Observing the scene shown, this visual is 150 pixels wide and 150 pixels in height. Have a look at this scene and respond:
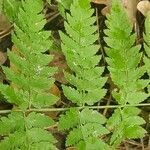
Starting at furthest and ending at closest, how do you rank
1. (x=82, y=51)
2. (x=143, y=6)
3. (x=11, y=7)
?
1. (x=143, y=6)
2. (x=11, y=7)
3. (x=82, y=51)

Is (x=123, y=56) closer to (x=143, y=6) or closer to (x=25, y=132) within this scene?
(x=143, y=6)

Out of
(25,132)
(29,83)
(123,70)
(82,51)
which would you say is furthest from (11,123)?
(123,70)

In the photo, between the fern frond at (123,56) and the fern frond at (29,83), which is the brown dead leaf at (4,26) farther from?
the fern frond at (123,56)

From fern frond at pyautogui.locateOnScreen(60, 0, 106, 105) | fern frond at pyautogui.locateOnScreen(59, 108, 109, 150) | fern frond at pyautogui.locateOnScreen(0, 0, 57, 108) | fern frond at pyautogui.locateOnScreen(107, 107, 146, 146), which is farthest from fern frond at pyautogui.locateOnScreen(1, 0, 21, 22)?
fern frond at pyautogui.locateOnScreen(107, 107, 146, 146)

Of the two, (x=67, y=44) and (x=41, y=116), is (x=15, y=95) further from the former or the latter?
(x=67, y=44)

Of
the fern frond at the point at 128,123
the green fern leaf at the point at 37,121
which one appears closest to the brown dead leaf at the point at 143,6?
the fern frond at the point at 128,123

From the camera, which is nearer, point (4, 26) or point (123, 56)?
point (123, 56)

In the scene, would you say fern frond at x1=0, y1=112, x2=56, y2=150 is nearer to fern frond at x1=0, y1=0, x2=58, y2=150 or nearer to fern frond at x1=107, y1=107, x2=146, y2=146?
fern frond at x1=0, y1=0, x2=58, y2=150
